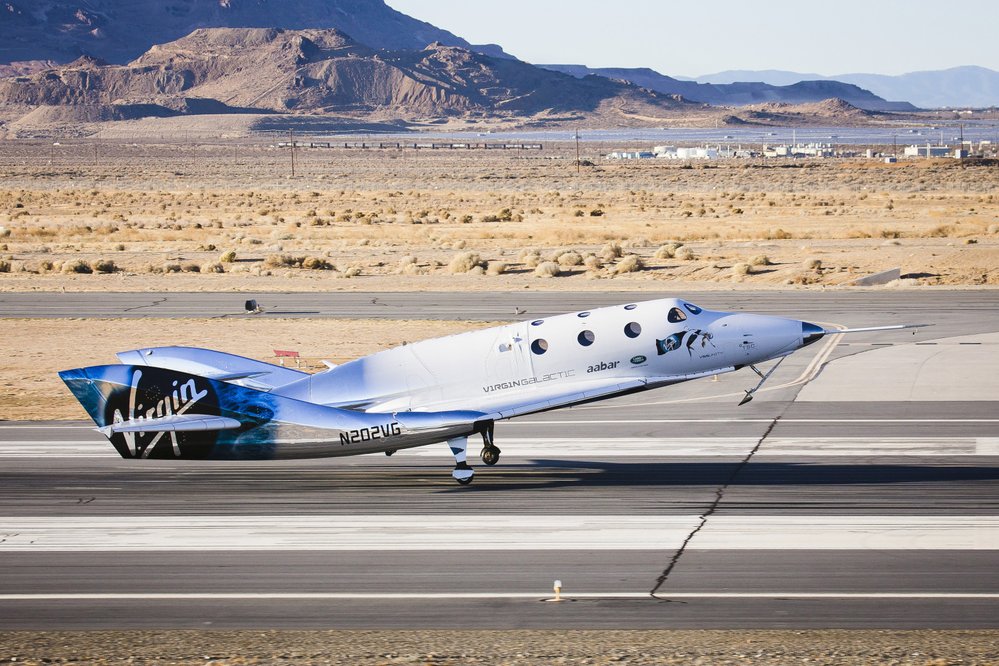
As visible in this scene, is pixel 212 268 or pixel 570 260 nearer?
pixel 570 260

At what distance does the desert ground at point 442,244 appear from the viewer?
4684 cm

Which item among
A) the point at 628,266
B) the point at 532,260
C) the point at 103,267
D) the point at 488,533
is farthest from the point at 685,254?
the point at 488,533

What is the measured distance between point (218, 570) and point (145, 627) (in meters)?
2.60

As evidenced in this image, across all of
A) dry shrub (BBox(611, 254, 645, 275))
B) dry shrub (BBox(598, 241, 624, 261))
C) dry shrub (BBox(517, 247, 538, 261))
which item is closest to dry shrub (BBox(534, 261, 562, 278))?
dry shrub (BBox(611, 254, 645, 275))

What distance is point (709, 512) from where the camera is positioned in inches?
856

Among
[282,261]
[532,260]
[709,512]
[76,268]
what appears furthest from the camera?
[282,261]

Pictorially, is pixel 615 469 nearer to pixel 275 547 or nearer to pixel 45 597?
pixel 275 547

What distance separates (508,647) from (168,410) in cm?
985

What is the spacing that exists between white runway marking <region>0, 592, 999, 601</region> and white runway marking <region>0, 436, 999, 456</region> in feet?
29.4

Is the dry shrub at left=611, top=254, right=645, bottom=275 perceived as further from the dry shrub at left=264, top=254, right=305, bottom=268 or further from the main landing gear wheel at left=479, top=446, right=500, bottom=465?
the main landing gear wheel at left=479, top=446, right=500, bottom=465

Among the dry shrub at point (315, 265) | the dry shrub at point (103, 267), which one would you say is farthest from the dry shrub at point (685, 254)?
the dry shrub at point (103, 267)

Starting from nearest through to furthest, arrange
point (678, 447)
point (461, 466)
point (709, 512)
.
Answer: point (709, 512), point (461, 466), point (678, 447)

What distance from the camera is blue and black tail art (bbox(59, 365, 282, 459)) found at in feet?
74.0

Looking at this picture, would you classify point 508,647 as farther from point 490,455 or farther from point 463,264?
point 463,264
